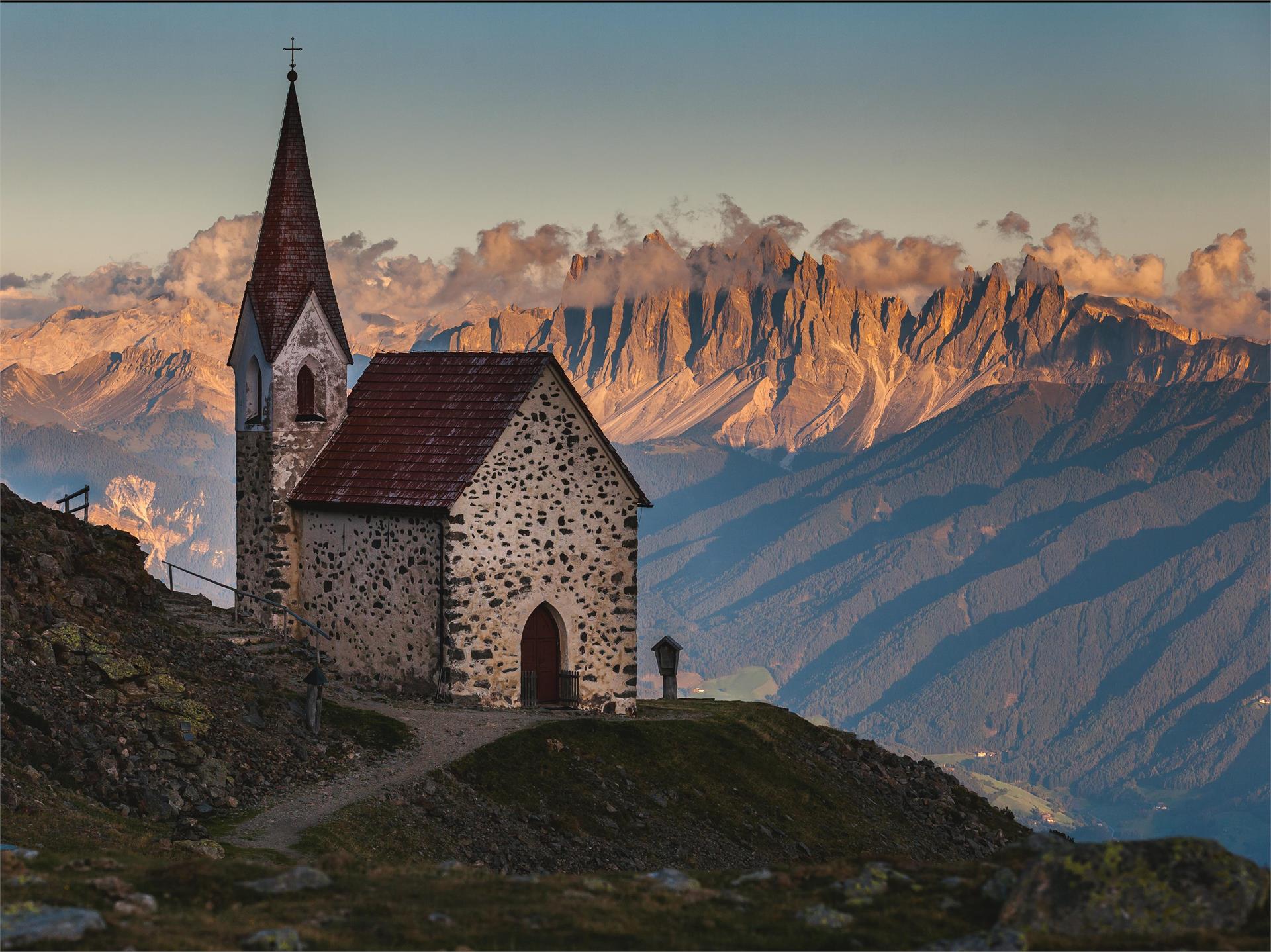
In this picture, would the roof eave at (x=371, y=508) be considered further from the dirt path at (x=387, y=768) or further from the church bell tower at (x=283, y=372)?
the dirt path at (x=387, y=768)

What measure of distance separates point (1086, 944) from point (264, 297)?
3651 cm

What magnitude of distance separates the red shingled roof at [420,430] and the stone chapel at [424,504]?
55mm

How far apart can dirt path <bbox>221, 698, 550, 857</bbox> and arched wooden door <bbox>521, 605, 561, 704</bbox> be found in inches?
82.0

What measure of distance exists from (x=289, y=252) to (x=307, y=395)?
443 cm

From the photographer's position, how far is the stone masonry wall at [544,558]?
42.2m

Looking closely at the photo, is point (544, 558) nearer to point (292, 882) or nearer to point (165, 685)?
point (165, 685)

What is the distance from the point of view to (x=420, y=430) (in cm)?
4512

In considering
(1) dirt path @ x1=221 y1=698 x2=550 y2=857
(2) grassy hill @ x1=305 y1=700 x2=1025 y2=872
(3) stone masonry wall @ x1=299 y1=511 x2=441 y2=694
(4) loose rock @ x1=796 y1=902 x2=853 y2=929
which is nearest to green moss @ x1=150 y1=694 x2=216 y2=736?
(1) dirt path @ x1=221 y1=698 x2=550 y2=857

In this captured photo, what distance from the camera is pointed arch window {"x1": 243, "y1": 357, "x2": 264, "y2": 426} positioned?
1866 inches

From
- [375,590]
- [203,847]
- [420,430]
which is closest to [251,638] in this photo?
[375,590]

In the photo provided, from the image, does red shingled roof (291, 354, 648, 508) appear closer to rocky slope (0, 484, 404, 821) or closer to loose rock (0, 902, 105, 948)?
rocky slope (0, 484, 404, 821)

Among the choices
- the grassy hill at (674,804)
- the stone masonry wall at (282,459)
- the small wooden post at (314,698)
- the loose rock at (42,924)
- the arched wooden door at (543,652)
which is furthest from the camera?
the stone masonry wall at (282,459)

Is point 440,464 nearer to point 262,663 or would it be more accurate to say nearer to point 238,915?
point 262,663

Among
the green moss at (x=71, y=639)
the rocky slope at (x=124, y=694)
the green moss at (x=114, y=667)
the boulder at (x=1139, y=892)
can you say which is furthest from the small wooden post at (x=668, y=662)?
the boulder at (x=1139, y=892)
